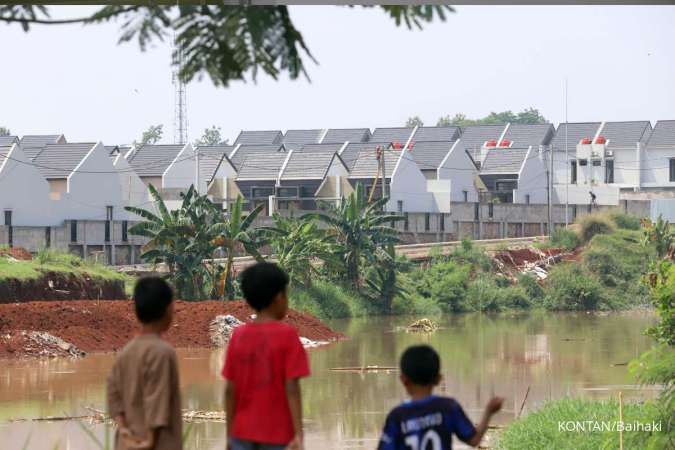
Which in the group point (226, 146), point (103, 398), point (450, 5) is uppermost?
point (226, 146)

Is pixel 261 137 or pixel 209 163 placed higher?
pixel 261 137

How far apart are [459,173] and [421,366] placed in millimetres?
45012

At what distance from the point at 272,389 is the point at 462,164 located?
148ft

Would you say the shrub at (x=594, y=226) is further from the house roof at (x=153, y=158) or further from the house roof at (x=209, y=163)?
the house roof at (x=153, y=158)

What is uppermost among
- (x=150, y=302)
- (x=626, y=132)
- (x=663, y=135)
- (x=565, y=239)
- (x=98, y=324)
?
(x=626, y=132)

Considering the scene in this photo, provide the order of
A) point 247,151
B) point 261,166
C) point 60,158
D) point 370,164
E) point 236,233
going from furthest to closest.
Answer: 1. point 247,151
2. point 261,166
3. point 370,164
4. point 60,158
5. point 236,233

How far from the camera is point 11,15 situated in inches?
260

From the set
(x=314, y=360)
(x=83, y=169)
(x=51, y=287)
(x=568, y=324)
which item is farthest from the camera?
(x=83, y=169)

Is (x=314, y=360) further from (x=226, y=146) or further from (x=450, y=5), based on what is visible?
(x=226, y=146)

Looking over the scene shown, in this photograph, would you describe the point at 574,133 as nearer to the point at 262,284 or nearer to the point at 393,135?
the point at 393,135

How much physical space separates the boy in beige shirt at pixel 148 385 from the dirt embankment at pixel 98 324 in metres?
15.5

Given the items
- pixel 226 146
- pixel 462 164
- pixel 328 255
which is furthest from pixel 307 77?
pixel 226 146

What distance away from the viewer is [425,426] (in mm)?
4449

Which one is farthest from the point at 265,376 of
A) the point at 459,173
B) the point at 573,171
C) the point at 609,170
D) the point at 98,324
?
the point at 573,171
